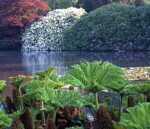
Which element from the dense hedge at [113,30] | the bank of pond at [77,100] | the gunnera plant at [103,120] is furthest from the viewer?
the dense hedge at [113,30]

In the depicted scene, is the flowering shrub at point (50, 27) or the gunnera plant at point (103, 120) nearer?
the gunnera plant at point (103, 120)

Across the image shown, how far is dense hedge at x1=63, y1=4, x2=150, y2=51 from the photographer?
3188 centimetres

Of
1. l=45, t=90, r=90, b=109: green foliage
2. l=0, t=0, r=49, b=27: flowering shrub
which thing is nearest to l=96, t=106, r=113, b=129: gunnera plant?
l=45, t=90, r=90, b=109: green foliage

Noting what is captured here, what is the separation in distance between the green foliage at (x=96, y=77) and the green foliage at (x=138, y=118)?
1.70 m

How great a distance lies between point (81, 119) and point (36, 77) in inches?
49.1

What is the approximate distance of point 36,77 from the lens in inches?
305

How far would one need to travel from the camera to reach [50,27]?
3684 centimetres

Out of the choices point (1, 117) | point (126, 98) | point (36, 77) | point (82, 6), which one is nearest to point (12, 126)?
point (1, 117)

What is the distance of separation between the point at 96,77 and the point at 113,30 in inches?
1070

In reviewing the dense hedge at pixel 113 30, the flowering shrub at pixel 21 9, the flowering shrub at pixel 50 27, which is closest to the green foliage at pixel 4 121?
the dense hedge at pixel 113 30

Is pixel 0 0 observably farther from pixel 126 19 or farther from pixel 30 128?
pixel 30 128

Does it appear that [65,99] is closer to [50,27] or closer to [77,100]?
[77,100]

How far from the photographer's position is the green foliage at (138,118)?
14.1 ft

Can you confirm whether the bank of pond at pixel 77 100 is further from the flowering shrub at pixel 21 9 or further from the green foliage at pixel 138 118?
the flowering shrub at pixel 21 9
